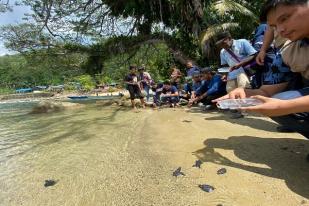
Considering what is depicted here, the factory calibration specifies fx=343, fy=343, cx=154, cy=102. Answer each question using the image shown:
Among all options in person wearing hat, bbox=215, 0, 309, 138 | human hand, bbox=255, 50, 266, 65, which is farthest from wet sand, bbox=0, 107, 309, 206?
human hand, bbox=255, 50, 266, 65

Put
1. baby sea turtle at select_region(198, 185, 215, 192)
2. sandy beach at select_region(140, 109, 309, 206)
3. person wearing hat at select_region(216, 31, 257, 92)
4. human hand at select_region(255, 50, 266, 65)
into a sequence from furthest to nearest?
1. person wearing hat at select_region(216, 31, 257, 92)
2. human hand at select_region(255, 50, 266, 65)
3. baby sea turtle at select_region(198, 185, 215, 192)
4. sandy beach at select_region(140, 109, 309, 206)

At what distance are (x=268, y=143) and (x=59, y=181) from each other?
1871mm

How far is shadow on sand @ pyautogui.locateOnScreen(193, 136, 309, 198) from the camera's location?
2.29 meters

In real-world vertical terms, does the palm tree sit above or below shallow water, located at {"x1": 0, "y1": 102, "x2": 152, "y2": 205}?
above

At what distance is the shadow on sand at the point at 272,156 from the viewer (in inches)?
90.0

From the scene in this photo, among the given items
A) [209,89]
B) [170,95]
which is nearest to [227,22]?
[170,95]

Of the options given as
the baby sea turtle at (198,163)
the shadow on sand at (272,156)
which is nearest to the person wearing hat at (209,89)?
the shadow on sand at (272,156)

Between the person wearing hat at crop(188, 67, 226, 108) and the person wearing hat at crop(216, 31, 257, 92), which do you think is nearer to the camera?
the person wearing hat at crop(216, 31, 257, 92)

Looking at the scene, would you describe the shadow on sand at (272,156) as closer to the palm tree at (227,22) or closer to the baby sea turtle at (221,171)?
the baby sea turtle at (221,171)

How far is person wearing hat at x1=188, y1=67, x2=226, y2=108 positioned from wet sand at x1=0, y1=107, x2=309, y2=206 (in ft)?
6.75

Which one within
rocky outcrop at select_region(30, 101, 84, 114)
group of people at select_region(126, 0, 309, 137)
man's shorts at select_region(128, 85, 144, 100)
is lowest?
rocky outcrop at select_region(30, 101, 84, 114)

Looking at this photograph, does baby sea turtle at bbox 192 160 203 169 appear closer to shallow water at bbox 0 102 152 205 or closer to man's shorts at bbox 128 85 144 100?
shallow water at bbox 0 102 152 205

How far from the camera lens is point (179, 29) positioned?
1326cm

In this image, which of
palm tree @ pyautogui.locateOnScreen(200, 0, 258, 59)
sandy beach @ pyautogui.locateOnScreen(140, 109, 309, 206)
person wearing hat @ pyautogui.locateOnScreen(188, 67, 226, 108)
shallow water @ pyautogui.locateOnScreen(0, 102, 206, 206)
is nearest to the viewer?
sandy beach @ pyautogui.locateOnScreen(140, 109, 309, 206)
